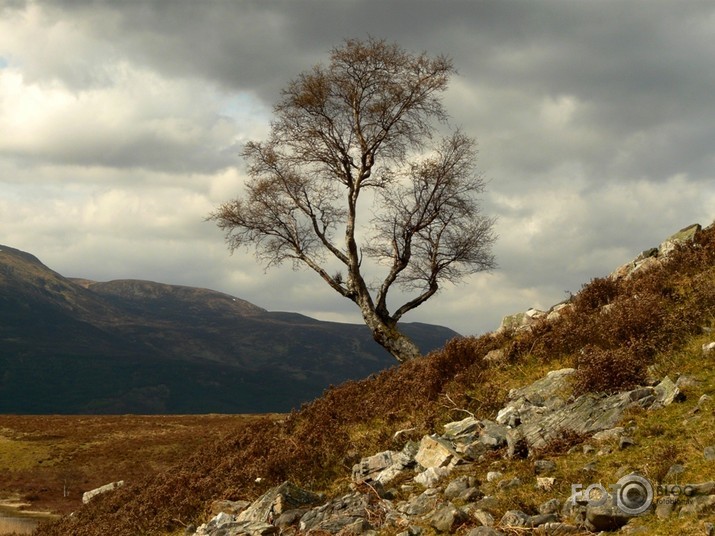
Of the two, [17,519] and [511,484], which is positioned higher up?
[511,484]

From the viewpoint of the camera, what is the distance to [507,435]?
10250 mm

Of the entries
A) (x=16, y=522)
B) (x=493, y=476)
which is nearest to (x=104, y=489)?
(x=16, y=522)

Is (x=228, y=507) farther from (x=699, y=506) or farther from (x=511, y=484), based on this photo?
(x=699, y=506)

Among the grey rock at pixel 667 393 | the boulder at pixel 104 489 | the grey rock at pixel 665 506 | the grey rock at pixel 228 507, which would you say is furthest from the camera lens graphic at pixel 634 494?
the boulder at pixel 104 489

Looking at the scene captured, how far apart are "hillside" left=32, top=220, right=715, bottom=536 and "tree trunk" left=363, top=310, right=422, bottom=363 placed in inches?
243

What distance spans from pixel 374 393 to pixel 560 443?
8.56 m

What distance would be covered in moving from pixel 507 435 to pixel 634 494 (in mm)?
3241

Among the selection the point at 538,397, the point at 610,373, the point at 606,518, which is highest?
the point at 610,373

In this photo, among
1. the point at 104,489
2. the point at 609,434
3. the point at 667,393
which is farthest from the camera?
the point at 104,489

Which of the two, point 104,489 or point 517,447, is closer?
point 517,447

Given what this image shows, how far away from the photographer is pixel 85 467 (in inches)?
2093

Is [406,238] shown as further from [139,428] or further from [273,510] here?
[139,428]

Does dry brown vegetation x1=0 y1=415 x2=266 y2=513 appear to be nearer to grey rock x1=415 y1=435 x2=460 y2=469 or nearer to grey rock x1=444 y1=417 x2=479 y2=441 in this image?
grey rock x1=444 y1=417 x2=479 y2=441

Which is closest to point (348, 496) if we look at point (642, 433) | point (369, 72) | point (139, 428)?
point (642, 433)
